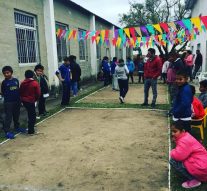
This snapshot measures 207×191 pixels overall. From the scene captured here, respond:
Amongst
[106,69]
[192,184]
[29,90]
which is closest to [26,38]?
[29,90]

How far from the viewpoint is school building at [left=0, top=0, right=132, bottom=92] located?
9.22m

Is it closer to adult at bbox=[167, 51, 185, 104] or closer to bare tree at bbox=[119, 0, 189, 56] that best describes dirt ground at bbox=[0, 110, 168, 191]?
adult at bbox=[167, 51, 185, 104]

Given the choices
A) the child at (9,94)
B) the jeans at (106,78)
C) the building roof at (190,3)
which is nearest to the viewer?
the child at (9,94)

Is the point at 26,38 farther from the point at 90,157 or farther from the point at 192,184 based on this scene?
the point at 192,184

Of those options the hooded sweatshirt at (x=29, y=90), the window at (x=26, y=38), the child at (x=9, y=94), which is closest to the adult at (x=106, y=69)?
the window at (x=26, y=38)

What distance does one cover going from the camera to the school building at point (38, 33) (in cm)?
922

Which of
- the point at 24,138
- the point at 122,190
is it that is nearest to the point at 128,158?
the point at 122,190

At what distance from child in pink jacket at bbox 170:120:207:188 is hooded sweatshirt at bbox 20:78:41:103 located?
368cm

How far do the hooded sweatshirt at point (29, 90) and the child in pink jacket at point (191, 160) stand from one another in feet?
12.1

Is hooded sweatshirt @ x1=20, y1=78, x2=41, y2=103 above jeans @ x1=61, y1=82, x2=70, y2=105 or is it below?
above

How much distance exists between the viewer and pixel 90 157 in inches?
190

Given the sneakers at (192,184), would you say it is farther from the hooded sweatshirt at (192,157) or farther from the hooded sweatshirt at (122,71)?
the hooded sweatshirt at (122,71)

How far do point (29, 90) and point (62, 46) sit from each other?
8.65m

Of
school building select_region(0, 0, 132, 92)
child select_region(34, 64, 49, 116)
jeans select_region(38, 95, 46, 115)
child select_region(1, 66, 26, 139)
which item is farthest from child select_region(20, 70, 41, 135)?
school building select_region(0, 0, 132, 92)
